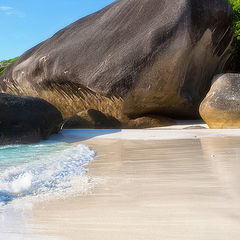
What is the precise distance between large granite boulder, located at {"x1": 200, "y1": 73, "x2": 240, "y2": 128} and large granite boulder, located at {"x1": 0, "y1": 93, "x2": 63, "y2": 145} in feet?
10.1

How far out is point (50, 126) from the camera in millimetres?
6047

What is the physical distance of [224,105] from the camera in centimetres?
686

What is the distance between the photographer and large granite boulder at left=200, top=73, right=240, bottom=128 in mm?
6746

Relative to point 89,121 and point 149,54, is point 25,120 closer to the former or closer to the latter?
point 89,121

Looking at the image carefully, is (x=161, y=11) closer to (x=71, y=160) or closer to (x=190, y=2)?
(x=190, y=2)

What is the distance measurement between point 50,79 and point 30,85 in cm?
94

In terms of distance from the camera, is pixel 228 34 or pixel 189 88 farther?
pixel 228 34

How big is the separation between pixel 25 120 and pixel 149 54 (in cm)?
319

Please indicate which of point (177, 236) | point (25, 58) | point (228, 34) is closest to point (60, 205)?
point (177, 236)

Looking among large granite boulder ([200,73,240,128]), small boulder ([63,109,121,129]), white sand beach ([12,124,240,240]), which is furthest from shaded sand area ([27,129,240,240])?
small boulder ([63,109,121,129])

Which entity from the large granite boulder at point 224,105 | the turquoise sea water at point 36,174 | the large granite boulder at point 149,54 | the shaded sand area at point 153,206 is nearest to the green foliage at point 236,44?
the large granite boulder at point 149,54

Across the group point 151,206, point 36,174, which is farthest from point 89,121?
point 151,206

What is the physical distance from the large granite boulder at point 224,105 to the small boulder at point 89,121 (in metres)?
2.15

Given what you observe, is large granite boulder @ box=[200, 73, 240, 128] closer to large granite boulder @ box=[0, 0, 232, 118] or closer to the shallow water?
large granite boulder @ box=[0, 0, 232, 118]
